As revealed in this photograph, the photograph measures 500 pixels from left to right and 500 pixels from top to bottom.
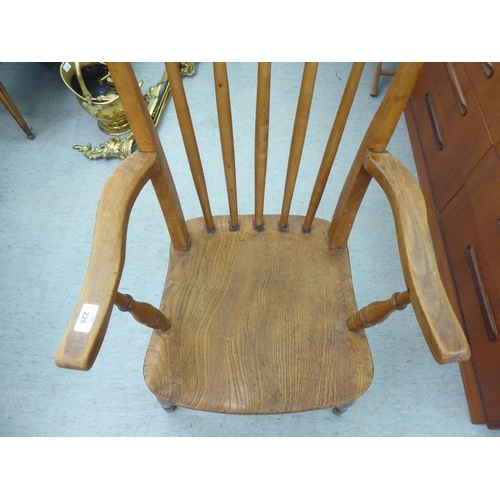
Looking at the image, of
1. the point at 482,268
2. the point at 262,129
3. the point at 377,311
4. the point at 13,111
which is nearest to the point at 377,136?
the point at 262,129

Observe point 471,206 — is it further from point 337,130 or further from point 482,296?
point 337,130

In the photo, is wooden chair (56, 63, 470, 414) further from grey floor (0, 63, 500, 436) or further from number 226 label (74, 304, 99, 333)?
grey floor (0, 63, 500, 436)

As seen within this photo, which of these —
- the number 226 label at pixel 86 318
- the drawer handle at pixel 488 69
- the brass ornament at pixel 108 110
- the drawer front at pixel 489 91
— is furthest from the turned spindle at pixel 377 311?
the brass ornament at pixel 108 110

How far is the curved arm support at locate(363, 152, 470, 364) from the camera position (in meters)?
0.48

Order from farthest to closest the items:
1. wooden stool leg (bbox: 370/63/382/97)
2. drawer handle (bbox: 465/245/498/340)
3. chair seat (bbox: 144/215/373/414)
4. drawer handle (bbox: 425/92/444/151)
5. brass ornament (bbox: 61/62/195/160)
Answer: wooden stool leg (bbox: 370/63/382/97) < brass ornament (bbox: 61/62/195/160) < drawer handle (bbox: 425/92/444/151) < drawer handle (bbox: 465/245/498/340) < chair seat (bbox: 144/215/373/414)

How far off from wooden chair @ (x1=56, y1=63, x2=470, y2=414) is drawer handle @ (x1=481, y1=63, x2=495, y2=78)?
64 centimetres

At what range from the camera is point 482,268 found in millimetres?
1057

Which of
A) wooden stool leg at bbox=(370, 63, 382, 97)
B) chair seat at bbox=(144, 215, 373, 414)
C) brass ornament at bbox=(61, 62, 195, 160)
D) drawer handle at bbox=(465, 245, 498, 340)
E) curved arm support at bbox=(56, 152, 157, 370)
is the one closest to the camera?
curved arm support at bbox=(56, 152, 157, 370)

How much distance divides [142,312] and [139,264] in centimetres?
70

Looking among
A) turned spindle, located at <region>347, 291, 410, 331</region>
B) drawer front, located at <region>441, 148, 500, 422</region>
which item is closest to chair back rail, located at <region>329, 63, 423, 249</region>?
turned spindle, located at <region>347, 291, 410, 331</region>

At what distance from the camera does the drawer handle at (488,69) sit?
1.06m

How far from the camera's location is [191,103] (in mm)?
1677
